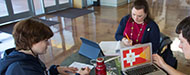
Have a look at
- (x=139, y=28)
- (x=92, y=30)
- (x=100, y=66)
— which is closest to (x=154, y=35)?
(x=139, y=28)

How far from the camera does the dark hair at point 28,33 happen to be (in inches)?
42.6

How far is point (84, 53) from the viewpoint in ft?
5.32

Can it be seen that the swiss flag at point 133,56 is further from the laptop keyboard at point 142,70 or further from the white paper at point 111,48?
the white paper at point 111,48

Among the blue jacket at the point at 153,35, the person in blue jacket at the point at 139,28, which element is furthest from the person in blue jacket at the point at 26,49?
the blue jacket at the point at 153,35

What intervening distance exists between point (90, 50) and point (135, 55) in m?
0.44

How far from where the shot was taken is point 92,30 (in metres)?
4.33

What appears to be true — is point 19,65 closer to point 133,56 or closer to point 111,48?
point 133,56

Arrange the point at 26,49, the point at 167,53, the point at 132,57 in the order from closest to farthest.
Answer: the point at 26,49, the point at 132,57, the point at 167,53

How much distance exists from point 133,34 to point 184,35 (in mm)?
893

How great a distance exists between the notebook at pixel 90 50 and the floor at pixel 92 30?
139cm

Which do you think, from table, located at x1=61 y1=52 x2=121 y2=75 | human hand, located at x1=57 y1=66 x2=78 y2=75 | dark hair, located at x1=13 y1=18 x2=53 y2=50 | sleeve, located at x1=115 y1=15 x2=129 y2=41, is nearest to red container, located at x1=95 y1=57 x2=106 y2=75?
table, located at x1=61 y1=52 x2=121 y2=75

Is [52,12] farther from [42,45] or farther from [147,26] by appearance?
[42,45]

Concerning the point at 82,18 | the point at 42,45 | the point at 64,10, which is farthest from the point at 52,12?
the point at 42,45

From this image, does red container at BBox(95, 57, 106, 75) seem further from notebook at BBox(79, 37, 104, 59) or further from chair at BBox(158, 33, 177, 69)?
chair at BBox(158, 33, 177, 69)
